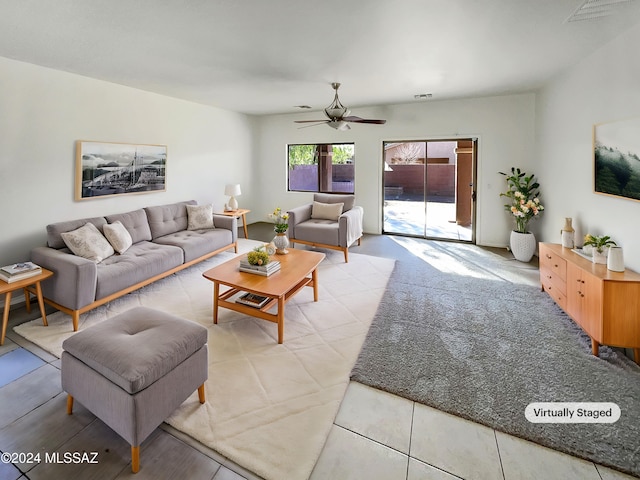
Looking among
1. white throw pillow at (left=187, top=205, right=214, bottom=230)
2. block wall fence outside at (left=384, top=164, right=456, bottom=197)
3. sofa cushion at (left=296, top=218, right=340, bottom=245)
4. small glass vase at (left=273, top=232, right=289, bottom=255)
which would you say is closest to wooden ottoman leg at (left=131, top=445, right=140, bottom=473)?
small glass vase at (left=273, top=232, right=289, bottom=255)

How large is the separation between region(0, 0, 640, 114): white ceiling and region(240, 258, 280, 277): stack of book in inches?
82.3

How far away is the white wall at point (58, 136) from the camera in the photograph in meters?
3.28

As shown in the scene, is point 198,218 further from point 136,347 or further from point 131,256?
point 136,347

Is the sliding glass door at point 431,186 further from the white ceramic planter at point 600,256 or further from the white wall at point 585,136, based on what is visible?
the white ceramic planter at point 600,256

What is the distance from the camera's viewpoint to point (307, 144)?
710cm

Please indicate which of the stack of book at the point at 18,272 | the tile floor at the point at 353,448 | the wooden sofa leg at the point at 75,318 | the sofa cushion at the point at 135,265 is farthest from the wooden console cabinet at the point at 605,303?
the stack of book at the point at 18,272

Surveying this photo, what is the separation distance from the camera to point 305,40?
2818mm

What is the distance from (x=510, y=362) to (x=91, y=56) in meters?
4.83

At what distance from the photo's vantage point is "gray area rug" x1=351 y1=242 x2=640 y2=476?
1743 millimetres

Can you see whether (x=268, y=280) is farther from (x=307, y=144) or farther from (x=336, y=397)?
(x=307, y=144)

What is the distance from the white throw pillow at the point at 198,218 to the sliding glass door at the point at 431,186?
350 cm

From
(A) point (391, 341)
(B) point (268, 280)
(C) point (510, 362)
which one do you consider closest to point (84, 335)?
(B) point (268, 280)

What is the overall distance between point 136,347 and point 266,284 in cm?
130

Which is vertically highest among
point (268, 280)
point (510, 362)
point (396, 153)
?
point (396, 153)
